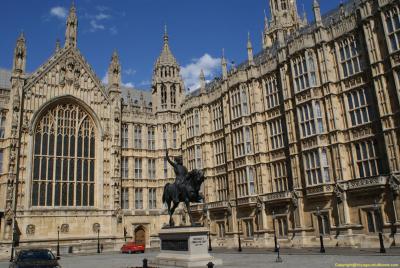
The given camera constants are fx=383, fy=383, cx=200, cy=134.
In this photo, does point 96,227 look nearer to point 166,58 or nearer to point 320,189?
point 166,58

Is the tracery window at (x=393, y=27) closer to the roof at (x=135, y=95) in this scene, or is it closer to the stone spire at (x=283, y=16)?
the stone spire at (x=283, y=16)

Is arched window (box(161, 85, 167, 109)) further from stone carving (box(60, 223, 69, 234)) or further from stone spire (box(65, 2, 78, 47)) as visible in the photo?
stone carving (box(60, 223, 69, 234))

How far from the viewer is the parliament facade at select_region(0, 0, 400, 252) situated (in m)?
31.9

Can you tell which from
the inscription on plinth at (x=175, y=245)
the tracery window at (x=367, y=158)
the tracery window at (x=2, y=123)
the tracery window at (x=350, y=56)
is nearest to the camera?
the inscription on plinth at (x=175, y=245)

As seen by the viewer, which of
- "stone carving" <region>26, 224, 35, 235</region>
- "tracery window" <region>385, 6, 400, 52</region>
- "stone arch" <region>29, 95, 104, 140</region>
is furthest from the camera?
"stone arch" <region>29, 95, 104, 140</region>

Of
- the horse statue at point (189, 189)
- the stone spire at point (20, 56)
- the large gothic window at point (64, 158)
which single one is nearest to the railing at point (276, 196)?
the horse statue at point (189, 189)

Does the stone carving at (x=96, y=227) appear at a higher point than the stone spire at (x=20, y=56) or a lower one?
lower

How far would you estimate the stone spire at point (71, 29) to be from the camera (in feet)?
172

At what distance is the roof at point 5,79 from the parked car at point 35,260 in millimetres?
39317

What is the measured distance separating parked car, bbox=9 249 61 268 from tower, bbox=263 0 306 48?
190 feet

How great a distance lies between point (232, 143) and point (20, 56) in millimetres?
28448

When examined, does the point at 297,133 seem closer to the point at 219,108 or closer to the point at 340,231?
the point at 340,231

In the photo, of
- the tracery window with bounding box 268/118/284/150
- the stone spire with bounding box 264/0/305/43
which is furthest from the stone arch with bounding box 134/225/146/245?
the stone spire with bounding box 264/0/305/43

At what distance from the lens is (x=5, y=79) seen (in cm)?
5278
